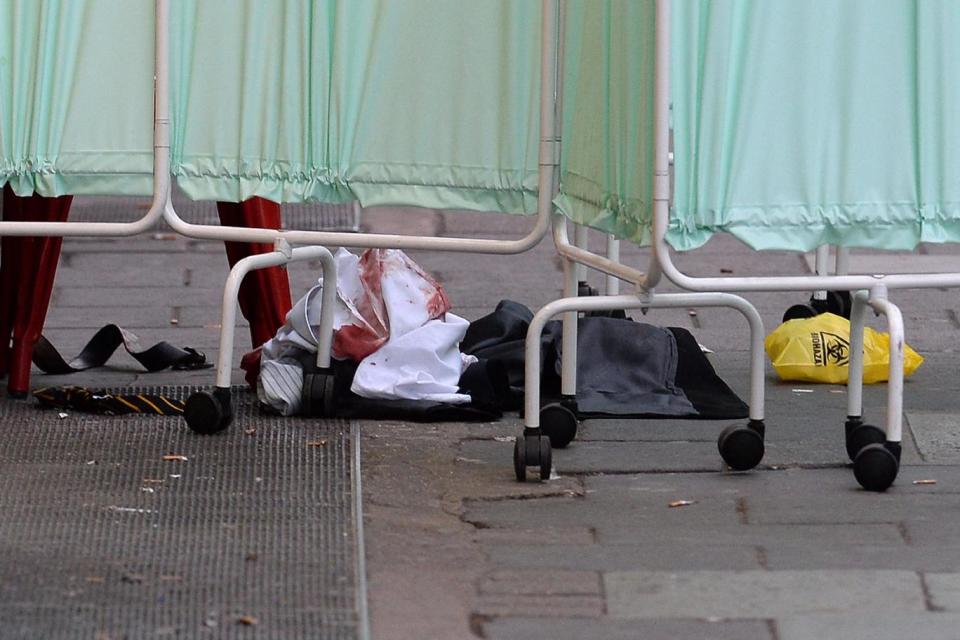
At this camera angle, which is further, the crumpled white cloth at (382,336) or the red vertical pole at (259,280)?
the red vertical pole at (259,280)

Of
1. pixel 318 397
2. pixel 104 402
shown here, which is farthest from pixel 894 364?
pixel 104 402

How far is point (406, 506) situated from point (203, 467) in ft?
1.88

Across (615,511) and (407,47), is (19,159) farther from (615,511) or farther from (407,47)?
(615,511)

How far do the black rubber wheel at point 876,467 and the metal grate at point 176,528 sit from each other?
1.15 metres

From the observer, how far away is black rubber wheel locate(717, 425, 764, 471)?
382cm

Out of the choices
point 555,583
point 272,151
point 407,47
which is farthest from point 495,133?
point 555,583

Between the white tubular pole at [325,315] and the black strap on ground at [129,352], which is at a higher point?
the white tubular pole at [325,315]

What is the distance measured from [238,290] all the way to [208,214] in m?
4.08

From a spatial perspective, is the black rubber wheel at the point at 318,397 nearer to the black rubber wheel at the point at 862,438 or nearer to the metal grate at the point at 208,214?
the black rubber wheel at the point at 862,438

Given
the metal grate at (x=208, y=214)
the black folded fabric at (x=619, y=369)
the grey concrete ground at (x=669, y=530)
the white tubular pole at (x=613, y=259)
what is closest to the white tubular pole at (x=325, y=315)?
the grey concrete ground at (x=669, y=530)

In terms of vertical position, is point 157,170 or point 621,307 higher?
point 157,170

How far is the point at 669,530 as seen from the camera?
3416 millimetres

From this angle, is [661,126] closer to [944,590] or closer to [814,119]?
[814,119]

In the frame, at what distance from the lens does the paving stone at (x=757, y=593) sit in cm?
293
